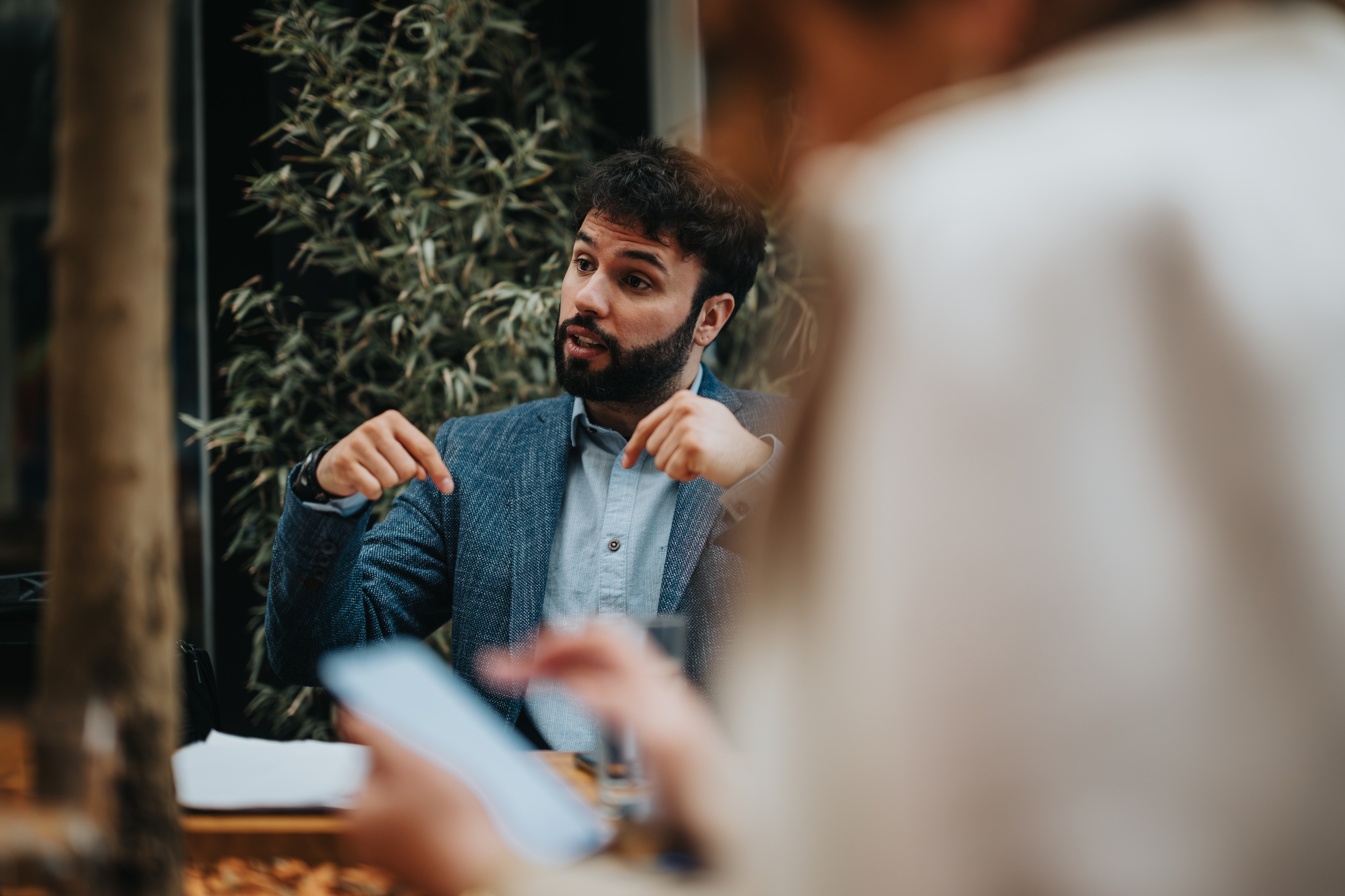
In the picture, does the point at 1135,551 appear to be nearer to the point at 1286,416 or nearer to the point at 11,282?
the point at 1286,416

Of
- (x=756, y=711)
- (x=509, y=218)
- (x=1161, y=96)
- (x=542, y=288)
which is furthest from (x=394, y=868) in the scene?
(x=509, y=218)

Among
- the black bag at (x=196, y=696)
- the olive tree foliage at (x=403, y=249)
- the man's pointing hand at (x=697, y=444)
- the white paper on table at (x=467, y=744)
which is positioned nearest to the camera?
the white paper on table at (x=467, y=744)

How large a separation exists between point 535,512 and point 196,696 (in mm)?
701

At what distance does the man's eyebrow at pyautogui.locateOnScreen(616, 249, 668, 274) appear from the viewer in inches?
85.4

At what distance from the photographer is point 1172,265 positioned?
37 centimetres

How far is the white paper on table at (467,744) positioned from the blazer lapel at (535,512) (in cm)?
114

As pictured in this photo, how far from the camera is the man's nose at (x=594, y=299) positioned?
215cm

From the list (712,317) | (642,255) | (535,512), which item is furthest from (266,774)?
(712,317)

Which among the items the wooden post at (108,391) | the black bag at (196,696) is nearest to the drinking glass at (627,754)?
the wooden post at (108,391)

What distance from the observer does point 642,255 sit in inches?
85.6

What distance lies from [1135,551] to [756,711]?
16cm

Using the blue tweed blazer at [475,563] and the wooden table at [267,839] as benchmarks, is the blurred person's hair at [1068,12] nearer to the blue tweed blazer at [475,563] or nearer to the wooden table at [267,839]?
the wooden table at [267,839]

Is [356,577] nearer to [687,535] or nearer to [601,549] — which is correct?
[601,549]

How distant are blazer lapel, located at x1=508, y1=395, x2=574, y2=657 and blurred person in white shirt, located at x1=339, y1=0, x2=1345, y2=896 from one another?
1.57 meters
